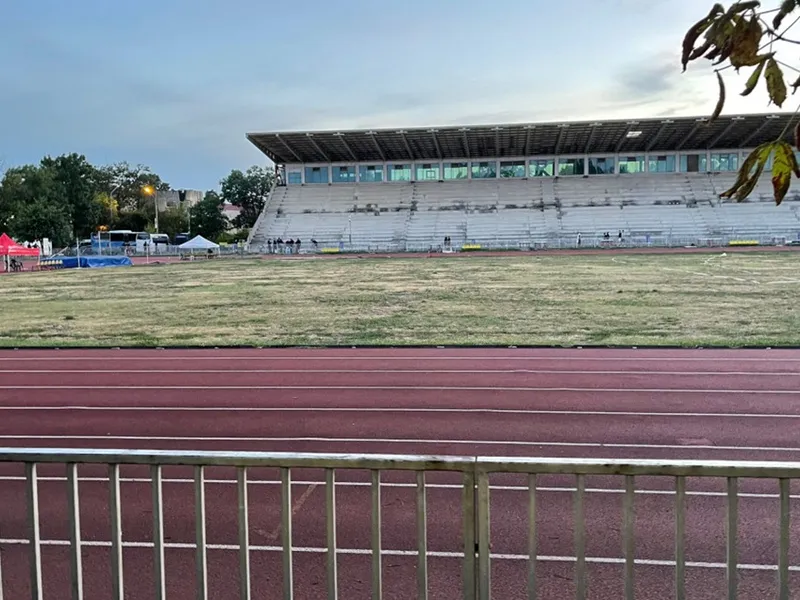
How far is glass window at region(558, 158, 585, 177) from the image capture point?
64.7m

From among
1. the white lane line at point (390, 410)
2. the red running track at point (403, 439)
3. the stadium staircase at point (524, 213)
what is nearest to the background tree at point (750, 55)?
the red running track at point (403, 439)

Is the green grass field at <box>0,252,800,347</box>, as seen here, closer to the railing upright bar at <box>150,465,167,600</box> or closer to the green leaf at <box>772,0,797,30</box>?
the railing upright bar at <box>150,465,167,600</box>

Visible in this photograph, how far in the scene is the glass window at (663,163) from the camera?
63750 mm

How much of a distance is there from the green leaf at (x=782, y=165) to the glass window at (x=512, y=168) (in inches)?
2592

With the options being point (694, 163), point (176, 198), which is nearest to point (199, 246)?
point (694, 163)

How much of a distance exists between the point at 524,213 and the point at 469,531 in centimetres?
5825

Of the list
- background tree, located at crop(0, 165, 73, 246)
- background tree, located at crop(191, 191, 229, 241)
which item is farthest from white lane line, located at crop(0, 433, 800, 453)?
background tree, located at crop(191, 191, 229, 241)

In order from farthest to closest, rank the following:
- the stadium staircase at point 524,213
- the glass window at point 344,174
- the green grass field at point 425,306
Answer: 1. the glass window at point 344,174
2. the stadium staircase at point 524,213
3. the green grass field at point 425,306

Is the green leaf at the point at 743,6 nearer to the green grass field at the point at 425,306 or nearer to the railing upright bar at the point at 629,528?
the railing upright bar at the point at 629,528

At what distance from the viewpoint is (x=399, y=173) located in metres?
67.1

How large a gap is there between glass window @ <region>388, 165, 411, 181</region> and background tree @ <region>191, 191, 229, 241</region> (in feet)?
76.2

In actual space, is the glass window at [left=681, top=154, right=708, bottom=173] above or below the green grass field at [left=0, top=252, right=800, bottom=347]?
above

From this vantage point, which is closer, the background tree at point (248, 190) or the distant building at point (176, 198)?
the background tree at point (248, 190)

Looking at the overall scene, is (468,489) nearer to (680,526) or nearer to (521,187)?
(680,526)
